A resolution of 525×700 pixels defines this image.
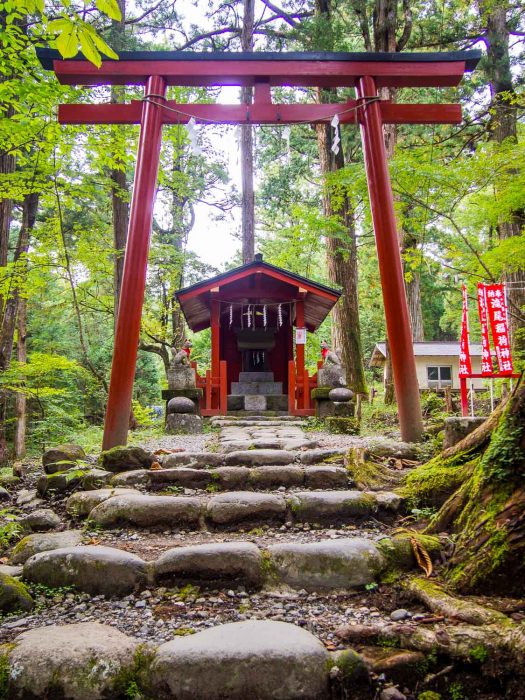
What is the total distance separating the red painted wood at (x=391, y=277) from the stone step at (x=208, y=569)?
9.86 ft

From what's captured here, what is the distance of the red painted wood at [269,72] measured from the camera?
6.11m

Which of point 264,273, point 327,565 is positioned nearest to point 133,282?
point 327,565

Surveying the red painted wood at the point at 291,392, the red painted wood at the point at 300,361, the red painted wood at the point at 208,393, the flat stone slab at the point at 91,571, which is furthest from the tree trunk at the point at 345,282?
the flat stone slab at the point at 91,571

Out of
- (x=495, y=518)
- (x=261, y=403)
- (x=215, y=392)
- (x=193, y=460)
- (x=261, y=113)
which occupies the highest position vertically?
(x=261, y=113)

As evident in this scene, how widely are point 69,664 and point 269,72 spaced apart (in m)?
6.73

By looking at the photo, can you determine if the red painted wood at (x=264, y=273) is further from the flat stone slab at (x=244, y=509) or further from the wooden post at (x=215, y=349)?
the flat stone slab at (x=244, y=509)

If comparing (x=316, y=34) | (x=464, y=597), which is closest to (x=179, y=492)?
(x=464, y=597)

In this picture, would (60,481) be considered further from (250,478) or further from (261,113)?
(261,113)

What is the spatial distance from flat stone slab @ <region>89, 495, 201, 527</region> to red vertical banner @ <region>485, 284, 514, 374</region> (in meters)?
4.18

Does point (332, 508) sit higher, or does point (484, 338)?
point (484, 338)

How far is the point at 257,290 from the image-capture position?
39.5ft

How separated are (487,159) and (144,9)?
40.0ft

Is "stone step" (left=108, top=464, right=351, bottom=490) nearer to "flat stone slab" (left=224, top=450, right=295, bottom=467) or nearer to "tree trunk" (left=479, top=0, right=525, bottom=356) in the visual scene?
"flat stone slab" (left=224, top=450, right=295, bottom=467)

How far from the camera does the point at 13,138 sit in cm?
687
